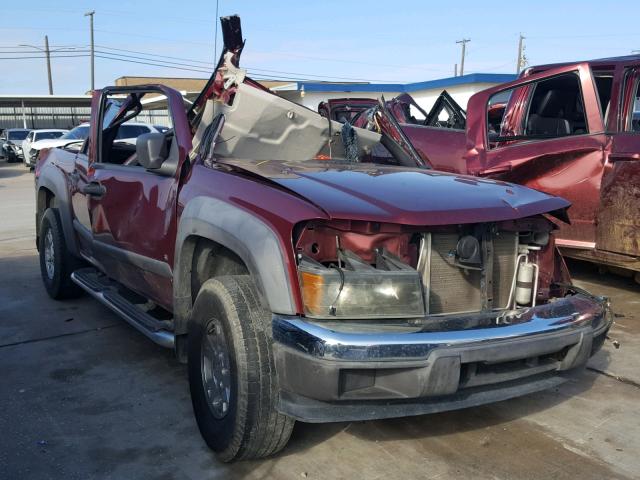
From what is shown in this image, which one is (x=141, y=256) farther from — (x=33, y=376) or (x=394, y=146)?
(x=394, y=146)

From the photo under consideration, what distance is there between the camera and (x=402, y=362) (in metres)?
2.46

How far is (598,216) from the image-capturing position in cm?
541

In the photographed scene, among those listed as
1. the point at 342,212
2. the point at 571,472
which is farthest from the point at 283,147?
the point at 571,472

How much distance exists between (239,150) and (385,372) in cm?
200

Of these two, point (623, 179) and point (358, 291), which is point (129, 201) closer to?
point (358, 291)

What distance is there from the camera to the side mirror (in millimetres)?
3766

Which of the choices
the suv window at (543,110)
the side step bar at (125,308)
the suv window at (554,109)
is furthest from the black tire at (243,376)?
the suv window at (554,109)

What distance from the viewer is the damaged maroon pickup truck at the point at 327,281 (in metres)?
2.55

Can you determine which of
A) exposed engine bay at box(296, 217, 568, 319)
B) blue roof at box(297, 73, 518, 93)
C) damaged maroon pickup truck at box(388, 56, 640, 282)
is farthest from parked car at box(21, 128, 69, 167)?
exposed engine bay at box(296, 217, 568, 319)

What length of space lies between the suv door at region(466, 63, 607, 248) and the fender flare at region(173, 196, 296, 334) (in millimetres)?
3449

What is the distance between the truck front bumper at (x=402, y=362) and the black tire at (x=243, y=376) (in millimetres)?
122

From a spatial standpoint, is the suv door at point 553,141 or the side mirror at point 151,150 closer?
the side mirror at point 151,150

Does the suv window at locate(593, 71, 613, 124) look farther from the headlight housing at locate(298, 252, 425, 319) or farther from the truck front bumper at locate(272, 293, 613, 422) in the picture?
the headlight housing at locate(298, 252, 425, 319)

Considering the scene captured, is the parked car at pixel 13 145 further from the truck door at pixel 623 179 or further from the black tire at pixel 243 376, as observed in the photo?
the black tire at pixel 243 376
